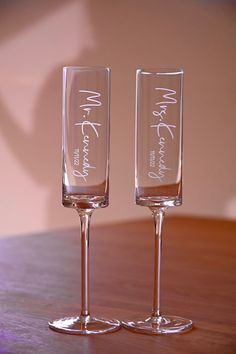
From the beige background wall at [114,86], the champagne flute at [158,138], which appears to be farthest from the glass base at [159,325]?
the beige background wall at [114,86]

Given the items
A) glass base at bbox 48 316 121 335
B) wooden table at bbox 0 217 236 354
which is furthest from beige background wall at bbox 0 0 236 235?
glass base at bbox 48 316 121 335

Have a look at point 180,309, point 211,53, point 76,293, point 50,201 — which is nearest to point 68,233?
point 76,293

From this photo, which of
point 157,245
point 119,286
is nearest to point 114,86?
point 119,286

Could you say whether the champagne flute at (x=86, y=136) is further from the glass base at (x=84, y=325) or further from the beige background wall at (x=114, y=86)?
the beige background wall at (x=114, y=86)

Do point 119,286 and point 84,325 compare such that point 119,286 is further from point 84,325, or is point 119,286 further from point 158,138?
point 158,138

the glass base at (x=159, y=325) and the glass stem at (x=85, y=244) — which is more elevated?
the glass stem at (x=85, y=244)
